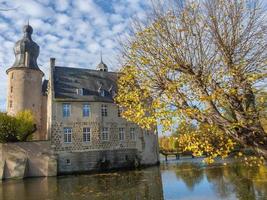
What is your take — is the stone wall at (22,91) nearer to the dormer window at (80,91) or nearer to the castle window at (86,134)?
the dormer window at (80,91)

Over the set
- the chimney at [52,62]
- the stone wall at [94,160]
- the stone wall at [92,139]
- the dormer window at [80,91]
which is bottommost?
the stone wall at [94,160]

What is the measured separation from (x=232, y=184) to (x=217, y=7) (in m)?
10.3

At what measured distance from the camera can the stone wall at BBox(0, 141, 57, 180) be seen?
25625 millimetres

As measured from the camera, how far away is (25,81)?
31.7 metres

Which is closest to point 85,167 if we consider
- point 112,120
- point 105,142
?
point 105,142

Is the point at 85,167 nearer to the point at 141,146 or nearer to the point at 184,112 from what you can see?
the point at 141,146

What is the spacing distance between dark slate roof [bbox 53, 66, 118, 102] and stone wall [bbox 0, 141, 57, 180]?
16.2 ft

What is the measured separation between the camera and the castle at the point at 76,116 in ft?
92.5

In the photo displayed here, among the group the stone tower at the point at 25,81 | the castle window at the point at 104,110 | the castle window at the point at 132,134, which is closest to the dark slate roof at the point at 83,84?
the castle window at the point at 104,110

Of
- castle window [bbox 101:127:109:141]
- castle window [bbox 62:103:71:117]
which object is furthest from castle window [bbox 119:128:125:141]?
castle window [bbox 62:103:71:117]

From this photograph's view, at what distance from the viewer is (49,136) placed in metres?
28.7

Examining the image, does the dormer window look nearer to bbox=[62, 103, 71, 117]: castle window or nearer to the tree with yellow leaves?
bbox=[62, 103, 71, 117]: castle window

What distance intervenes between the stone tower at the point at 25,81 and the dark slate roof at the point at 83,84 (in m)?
3.05

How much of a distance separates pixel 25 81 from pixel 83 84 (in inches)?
243
